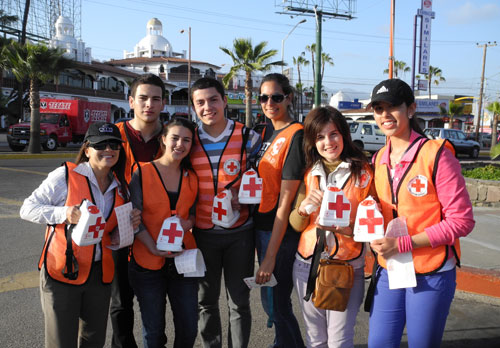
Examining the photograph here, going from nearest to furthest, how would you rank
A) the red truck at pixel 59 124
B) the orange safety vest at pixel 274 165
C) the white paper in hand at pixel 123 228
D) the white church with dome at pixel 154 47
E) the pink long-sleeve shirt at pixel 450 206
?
the pink long-sleeve shirt at pixel 450 206 < the white paper in hand at pixel 123 228 < the orange safety vest at pixel 274 165 < the red truck at pixel 59 124 < the white church with dome at pixel 154 47

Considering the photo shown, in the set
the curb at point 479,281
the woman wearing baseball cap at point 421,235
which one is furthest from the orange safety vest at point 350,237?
the curb at point 479,281

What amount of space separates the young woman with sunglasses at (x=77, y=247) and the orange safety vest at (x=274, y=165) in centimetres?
82

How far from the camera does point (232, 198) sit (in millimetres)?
2660

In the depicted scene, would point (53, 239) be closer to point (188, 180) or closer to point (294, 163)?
point (188, 180)

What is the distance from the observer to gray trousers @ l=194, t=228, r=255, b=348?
2.75 m

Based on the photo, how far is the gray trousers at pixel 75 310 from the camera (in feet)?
7.63

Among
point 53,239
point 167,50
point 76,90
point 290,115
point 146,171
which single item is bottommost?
point 53,239

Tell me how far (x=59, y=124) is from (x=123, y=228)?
860 inches

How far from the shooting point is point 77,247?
2.36 meters

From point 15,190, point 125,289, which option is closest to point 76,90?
point 15,190

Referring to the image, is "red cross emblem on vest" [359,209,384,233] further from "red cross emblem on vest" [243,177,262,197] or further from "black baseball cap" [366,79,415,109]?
"red cross emblem on vest" [243,177,262,197]

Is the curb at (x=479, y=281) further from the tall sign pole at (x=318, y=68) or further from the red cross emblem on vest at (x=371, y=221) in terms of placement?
the tall sign pole at (x=318, y=68)

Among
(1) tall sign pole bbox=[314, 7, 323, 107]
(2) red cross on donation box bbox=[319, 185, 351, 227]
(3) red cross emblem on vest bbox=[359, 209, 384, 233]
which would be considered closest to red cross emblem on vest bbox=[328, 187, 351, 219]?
(2) red cross on donation box bbox=[319, 185, 351, 227]

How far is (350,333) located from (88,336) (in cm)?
153
